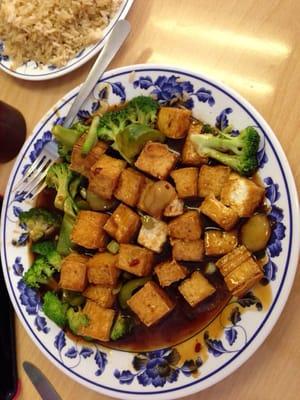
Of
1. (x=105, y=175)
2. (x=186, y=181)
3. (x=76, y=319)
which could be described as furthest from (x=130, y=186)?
(x=76, y=319)

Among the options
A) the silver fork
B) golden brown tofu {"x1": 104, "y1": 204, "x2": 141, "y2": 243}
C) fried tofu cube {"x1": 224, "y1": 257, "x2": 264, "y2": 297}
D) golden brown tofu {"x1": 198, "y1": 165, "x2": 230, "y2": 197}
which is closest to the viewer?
fried tofu cube {"x1": 224, "y1": 257, "x2": 264, "y2": 297}

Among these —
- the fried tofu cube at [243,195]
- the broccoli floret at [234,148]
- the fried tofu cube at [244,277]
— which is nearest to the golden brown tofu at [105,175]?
the broccoli floret at [234,148]

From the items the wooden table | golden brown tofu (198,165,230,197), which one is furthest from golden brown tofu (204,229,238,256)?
the wooden table

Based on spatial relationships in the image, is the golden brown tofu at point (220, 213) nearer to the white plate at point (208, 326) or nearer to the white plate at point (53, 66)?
the white plate at point (208, 326)

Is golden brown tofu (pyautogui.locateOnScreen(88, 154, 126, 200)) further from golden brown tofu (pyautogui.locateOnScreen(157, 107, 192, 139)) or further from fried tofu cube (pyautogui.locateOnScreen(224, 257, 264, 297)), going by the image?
fried tofu cube (pyautogui.locateOnScreen(224, 257, 264, 297))

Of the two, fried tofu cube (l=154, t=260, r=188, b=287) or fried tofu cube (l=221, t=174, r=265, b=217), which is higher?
fried tofu cube (l=221, t=174, r=265, b=217)

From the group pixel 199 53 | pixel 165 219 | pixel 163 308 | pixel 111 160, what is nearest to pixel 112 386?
pixel 163 308

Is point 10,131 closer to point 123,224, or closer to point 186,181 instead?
point 123,224
